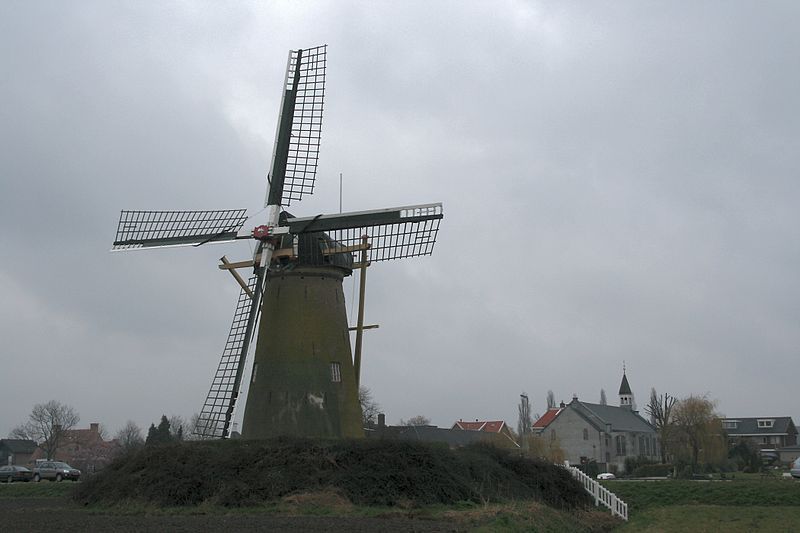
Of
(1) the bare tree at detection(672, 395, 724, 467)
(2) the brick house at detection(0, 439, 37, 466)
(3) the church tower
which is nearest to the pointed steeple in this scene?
(3) the church tower

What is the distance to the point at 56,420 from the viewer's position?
268ft

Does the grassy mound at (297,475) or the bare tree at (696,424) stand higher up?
the bare tree at (696,424)

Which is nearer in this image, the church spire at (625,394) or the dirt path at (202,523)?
the dirt path at (202,523)

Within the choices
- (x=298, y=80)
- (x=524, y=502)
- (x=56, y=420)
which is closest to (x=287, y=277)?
(x=298, y=80)

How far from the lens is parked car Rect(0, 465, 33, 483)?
36.2m

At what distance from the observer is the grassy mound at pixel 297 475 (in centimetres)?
2147

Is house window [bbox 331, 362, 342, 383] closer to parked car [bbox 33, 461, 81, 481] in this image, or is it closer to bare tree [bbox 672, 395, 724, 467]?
parked car [bbox 33, 461, 81, 481]

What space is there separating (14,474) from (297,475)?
2063cm

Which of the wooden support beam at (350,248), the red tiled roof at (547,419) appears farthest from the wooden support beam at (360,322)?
the red tiled roof at (547,419)

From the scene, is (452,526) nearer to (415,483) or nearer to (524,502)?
(415,483)

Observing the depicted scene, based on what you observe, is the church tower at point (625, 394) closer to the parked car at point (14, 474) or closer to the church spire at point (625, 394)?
the church spire at point (625, 394)

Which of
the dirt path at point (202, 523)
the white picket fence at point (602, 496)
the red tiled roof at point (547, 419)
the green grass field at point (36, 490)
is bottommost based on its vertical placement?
the dirt path at point (202, 523)

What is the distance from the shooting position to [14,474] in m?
36.2

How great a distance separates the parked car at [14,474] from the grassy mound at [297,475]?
14171mm
